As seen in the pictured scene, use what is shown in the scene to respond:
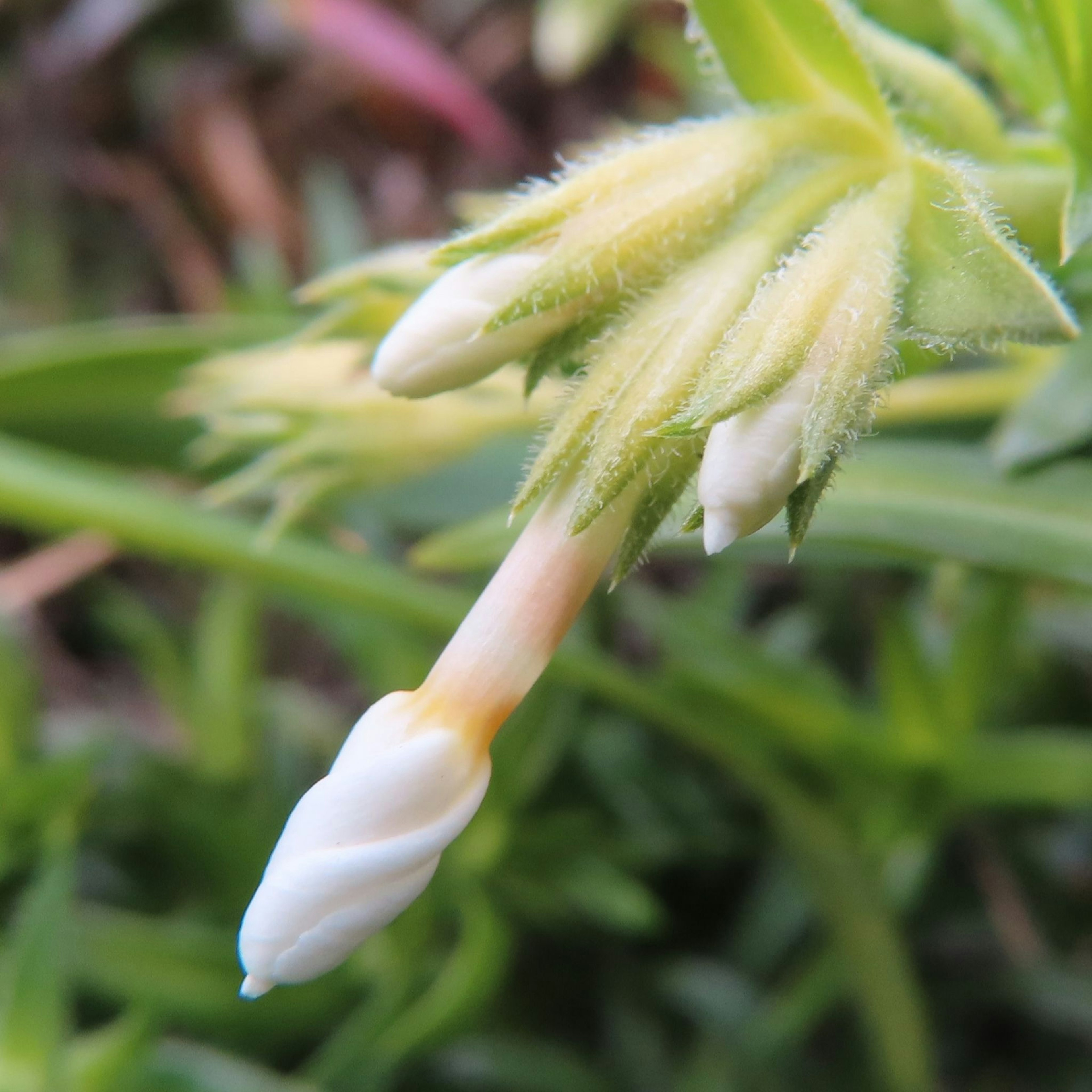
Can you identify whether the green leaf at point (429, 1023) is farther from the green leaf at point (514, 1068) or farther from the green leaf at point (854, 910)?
the green leaf at point (854, 910)

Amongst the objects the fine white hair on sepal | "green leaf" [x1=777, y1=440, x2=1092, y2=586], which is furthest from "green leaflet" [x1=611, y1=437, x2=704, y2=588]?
"green leaf" [x1=777, y1=440, x2=1092, y2=586]

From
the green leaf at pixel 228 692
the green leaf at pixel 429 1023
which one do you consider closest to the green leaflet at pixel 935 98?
the green leaf at pixel 429 1023

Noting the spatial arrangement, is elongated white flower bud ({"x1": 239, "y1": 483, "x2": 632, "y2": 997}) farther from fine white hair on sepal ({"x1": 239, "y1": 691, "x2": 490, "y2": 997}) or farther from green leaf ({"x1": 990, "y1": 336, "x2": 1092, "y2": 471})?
green leaf ({"x1": 990, "y1": 336, "x2": 1092, "y2": 471})

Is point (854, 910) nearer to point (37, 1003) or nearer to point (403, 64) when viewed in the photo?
point (37, 1003)

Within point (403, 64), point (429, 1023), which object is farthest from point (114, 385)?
point (403, 64)

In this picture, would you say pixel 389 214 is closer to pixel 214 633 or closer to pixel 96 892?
pixel 214 633
